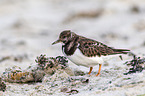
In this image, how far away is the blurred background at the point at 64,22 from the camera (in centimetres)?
1248

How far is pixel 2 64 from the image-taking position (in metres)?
7.33

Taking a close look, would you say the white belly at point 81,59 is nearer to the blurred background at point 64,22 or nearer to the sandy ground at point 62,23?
the sandy ground at point 62,23

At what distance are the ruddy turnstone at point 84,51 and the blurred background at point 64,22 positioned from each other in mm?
5488

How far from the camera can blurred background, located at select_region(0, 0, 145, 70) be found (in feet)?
40.9

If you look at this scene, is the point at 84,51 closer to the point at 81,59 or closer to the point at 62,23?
the point at 81,59

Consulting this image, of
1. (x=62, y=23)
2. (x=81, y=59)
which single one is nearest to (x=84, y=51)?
(x=81, y=59)

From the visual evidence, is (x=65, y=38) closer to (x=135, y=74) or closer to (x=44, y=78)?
(x=44, y=78)

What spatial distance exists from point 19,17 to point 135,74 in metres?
11.7

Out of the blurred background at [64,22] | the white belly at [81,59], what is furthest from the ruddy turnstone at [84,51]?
the blurred background at [64,22]

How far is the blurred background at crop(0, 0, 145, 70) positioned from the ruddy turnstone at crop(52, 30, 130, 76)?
549 centimetres

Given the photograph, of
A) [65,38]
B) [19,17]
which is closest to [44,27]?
[19,17]

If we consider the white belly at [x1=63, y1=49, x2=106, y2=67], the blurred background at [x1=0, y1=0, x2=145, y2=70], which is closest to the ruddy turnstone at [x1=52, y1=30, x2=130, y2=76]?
the white belly at [x1=63, y1=49, x2=106, y2=67]

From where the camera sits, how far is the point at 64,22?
15.5 m

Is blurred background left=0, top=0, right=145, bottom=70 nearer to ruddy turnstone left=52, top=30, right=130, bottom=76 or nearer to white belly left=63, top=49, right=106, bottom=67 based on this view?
ruddy turnstone left=52, top=30, right=130, bottom=76
